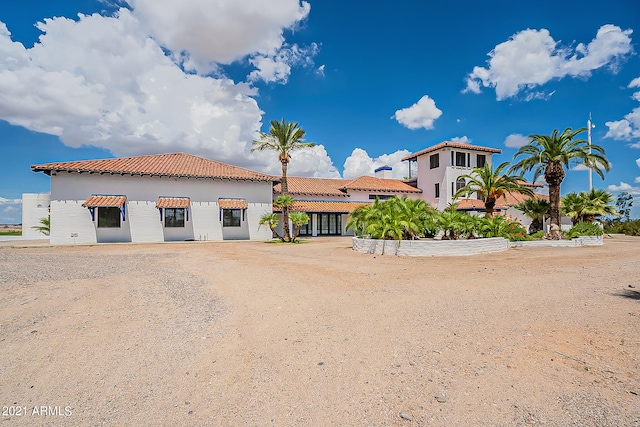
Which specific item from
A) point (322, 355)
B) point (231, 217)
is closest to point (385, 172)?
point (231, 217)

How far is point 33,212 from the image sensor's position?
29.7m

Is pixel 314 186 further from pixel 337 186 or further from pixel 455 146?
pixel 455 146

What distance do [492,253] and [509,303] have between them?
10310 millimetres

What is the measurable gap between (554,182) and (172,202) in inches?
1034

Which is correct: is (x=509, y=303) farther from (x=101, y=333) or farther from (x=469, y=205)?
(x=469, y=205)

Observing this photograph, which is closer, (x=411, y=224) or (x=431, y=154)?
(x=411, y=224)

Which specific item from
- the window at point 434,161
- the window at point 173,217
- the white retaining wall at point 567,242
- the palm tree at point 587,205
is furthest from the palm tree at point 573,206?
the window at point 173,217

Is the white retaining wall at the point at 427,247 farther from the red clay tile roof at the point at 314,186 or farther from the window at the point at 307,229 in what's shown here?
the red clay tile roof at the point at 314,186

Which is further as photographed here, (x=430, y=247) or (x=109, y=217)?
(x=109, y=217)

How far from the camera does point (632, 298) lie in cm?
614

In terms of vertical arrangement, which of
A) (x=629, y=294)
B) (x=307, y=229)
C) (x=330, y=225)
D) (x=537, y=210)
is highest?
(x=537, y=210)

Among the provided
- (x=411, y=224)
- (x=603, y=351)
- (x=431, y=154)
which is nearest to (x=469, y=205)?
(x=431, y=154)

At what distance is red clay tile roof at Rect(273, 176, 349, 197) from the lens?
31.0 m

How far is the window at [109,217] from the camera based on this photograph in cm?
2283
